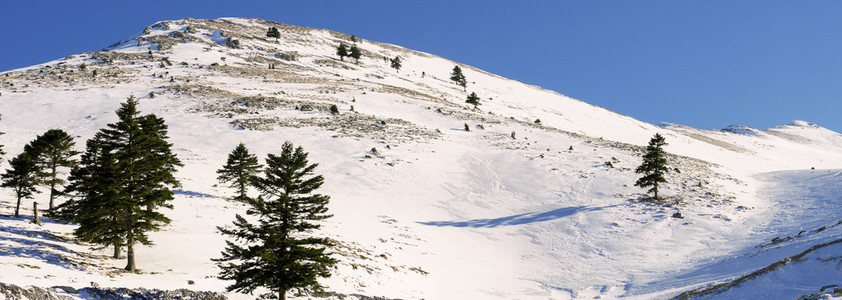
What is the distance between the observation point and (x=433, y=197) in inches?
1609

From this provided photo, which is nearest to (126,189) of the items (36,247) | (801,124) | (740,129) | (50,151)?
(36,247)

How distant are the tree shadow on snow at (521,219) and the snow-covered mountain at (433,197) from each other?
25 centimetres

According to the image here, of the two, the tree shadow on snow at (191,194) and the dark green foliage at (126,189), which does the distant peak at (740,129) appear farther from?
the dark green foliage at (126,189)

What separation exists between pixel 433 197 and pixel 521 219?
8.45 m

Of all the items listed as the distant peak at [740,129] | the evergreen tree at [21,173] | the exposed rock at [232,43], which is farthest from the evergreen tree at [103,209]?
the distant peak at [740,129]

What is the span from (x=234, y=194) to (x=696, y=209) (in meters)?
39.3

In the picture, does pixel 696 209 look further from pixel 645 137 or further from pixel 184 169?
pixel 645 137

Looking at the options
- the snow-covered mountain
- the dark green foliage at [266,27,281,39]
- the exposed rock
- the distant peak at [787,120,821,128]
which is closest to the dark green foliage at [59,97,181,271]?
the snow-covered mountain

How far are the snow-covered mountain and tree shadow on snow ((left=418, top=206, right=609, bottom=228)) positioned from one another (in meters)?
0.25

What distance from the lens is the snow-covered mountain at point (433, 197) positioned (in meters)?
22.4

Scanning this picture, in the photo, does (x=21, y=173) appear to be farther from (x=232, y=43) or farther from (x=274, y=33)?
(x=274, y=33)

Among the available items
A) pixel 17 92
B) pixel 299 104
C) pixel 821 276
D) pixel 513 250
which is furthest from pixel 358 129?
pixel 17 92

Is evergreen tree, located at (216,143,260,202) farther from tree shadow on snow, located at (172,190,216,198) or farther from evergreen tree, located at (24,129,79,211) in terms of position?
evergreen tree, located at (24,129,79,211)

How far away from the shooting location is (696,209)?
3722 cm
